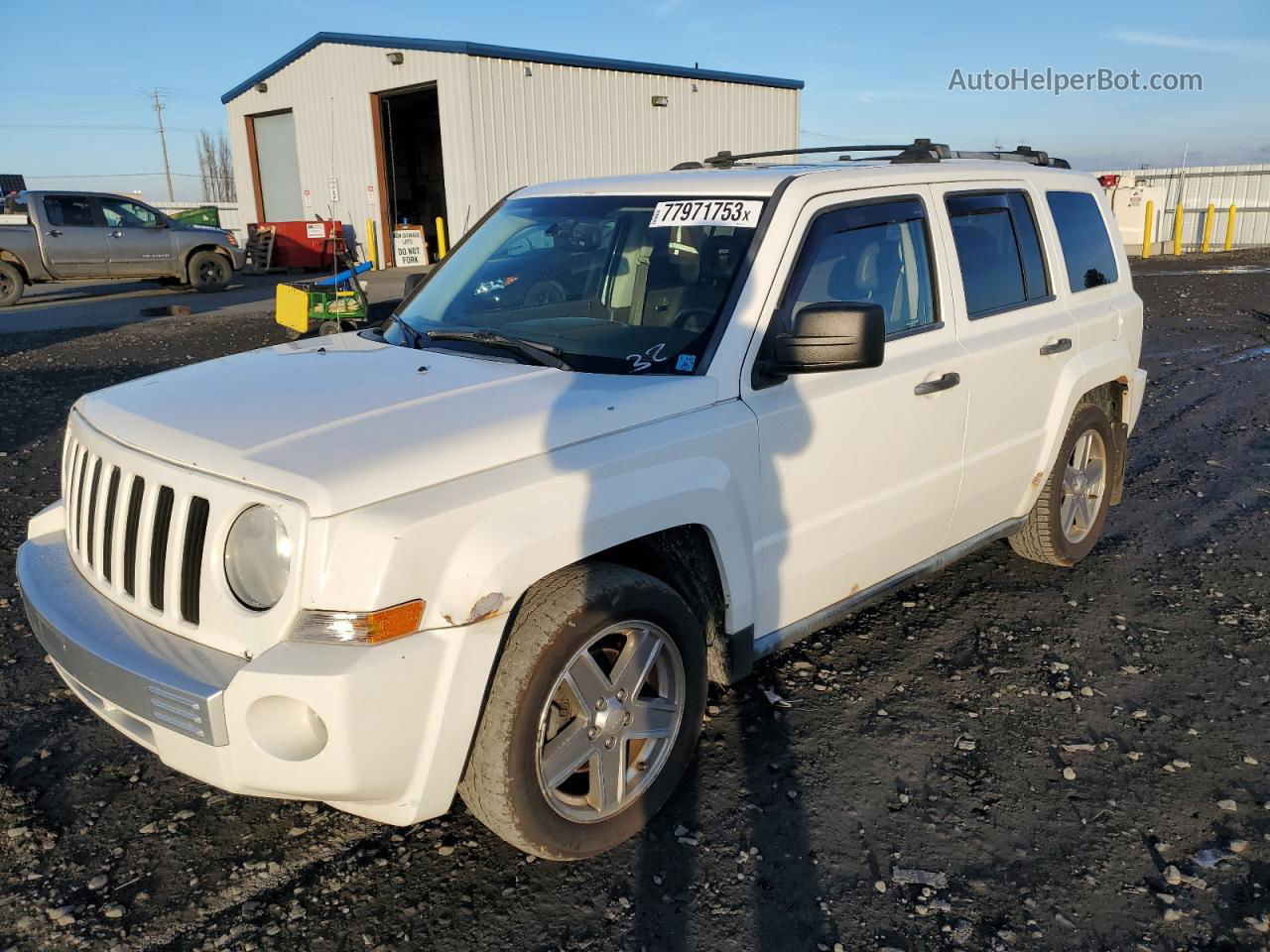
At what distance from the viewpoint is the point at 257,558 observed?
8.14 feet

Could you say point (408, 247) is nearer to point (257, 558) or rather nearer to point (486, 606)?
point (257, 558)

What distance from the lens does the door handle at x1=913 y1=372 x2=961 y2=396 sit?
376cm

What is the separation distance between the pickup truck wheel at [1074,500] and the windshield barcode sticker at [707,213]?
2.21m

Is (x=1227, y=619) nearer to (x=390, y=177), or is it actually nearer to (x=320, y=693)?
(x=320, y=693)

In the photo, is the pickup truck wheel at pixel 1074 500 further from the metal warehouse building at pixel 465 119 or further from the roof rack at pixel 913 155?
the metal warehouse building at pixel 465 119

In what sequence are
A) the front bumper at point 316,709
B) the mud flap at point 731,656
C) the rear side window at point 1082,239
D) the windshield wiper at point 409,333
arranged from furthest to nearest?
the rear side window at point 1082,239 → the windshield wiper at point 409,333 → the mud flap at point 731,656 → the front bumper at point 316,709

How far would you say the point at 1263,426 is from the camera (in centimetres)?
818

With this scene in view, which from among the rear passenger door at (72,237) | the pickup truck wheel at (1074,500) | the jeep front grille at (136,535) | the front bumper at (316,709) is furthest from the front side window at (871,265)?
the rear passenger door at (72,237)

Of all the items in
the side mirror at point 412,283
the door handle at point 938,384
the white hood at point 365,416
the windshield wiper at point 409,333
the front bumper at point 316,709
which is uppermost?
the side mirror at point 412,283

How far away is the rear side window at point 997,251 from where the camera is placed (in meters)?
4.17

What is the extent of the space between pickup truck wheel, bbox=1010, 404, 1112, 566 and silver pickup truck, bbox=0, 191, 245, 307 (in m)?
19.1

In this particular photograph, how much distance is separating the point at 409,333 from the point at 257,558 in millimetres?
1549

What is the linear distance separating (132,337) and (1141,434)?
41.6ft

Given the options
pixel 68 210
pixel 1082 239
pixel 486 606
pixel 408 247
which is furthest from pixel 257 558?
pixel 408 247
